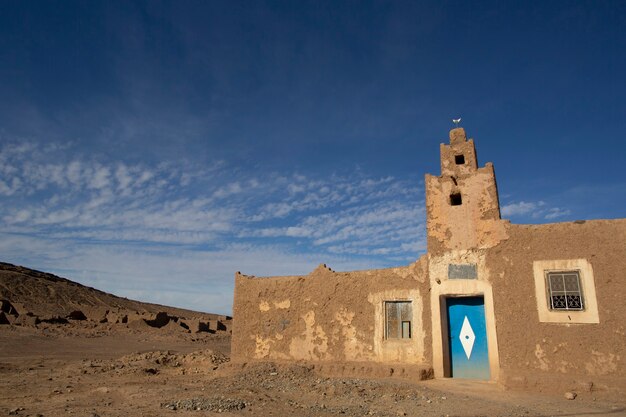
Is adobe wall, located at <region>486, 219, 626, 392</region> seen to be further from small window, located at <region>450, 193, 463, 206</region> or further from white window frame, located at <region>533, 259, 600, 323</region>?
small window, located at <region>450, 193, 463, 206</region>

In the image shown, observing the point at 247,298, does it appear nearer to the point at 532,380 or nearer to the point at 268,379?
the point at 268,379

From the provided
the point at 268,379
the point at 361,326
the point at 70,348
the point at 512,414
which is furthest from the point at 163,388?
the point at 70,348

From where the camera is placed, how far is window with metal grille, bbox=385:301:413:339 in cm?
1094

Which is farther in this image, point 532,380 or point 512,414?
point 532,380

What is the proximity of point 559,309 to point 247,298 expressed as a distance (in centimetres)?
835

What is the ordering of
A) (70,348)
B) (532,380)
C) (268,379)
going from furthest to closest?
(70,348) < (268,379) < (532,380)

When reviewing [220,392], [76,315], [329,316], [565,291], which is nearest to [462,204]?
[565,291]

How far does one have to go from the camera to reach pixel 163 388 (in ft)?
33.3

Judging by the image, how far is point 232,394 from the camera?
8.79 meters

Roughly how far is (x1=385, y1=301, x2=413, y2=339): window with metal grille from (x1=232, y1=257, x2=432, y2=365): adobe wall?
135mm

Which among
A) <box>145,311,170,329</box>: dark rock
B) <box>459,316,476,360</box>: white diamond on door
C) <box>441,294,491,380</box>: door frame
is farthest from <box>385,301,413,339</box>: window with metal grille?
<box>145,311,170,329</box>: dark rock

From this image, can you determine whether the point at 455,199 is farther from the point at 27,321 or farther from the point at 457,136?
the point at 27,321

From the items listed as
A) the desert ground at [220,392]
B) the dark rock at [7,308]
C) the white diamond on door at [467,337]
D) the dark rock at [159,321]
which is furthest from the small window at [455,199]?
the dark rock at [7,308]

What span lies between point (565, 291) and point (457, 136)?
4.94m
